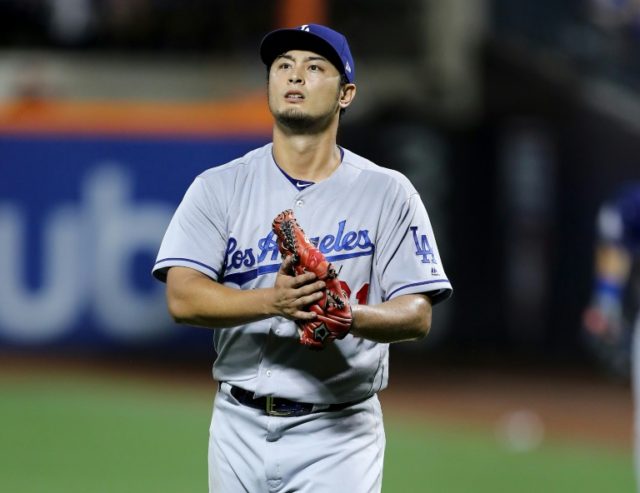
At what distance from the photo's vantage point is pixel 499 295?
14250 millimetres

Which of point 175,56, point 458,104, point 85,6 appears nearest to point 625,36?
point 458,104

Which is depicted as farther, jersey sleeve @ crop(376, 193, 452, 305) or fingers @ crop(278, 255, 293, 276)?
jersey sleeve @ crop(376, 193, 452, 305)

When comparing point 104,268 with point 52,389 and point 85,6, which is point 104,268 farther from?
point 85,6

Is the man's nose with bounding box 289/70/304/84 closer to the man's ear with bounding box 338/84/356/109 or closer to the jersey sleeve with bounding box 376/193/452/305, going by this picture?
the man's ear with bounding box 338/84/356/109

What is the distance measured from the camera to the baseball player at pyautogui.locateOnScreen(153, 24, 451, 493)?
4227mm

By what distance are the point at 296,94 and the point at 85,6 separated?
13.2 metres

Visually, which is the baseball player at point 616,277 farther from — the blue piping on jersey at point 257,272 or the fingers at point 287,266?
the fingers at point 287,266

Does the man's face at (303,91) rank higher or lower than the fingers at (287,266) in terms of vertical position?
higher

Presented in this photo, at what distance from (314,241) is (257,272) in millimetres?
205

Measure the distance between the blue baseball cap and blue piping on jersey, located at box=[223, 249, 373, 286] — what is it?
565 mm

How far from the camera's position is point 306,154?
4348 mm

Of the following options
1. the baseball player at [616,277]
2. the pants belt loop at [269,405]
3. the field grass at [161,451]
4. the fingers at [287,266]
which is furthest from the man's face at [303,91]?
the field grass at [161,451]

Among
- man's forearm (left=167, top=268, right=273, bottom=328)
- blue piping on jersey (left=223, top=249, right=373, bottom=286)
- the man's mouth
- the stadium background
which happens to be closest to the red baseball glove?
man's forearm (left=167, top=268, right=273, bottom=328)

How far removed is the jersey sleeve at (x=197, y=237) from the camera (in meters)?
4.22
